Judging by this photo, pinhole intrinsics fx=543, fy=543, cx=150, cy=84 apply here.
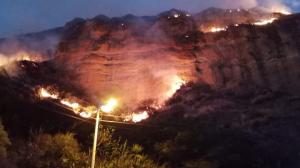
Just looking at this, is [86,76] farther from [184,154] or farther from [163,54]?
[184,154]

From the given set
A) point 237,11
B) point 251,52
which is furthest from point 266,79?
point 237,11

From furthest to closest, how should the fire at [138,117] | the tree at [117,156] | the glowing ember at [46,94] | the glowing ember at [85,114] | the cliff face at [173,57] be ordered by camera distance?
1. the cliff face at [173,57]
2. the glowing ember at [46,94]
3. the fire at [138,117]
4. the glowing ember at [85,114]
5. the tree at [117,156]

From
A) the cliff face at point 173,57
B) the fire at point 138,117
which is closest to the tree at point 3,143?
the fire at point 138,117

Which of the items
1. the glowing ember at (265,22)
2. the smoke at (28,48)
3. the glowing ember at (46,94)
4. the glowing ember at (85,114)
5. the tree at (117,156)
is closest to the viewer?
the tree at (117,156)

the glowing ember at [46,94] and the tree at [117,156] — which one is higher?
the glowing ember at [46,94]

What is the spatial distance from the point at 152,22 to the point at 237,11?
32.9 ft

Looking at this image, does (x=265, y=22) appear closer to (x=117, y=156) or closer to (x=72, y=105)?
(x=72, y=105)

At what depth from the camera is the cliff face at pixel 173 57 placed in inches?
1987

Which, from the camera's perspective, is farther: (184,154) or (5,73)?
(5,73)

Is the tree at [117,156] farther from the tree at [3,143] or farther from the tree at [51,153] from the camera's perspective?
the tree at [3,143]

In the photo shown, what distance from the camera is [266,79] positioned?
50406 mm

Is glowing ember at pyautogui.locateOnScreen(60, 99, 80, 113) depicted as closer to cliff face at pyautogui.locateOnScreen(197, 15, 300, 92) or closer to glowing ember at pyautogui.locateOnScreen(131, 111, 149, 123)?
glowing ember at pyautogui.locateOnScreen(131, 111, 149, 123)

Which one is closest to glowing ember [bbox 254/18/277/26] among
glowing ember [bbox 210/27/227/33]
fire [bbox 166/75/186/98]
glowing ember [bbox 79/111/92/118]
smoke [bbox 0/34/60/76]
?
glowing ember [bbox 210/27/227/33]

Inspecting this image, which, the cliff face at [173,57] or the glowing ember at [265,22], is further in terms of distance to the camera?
the glowing ember at [265,22]
